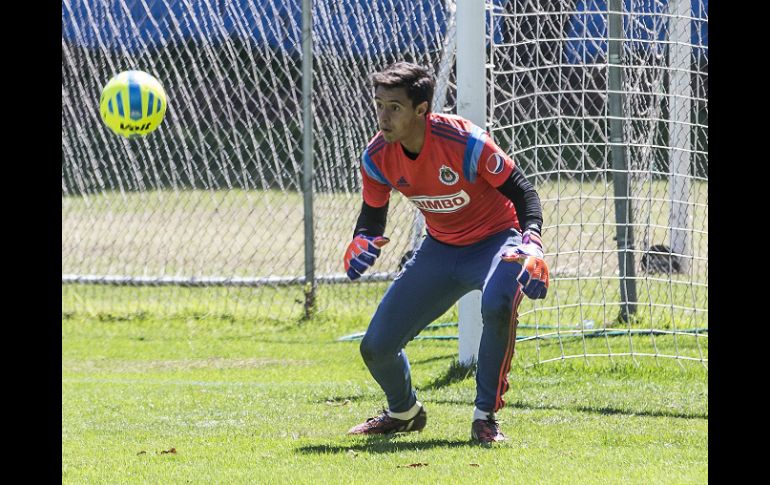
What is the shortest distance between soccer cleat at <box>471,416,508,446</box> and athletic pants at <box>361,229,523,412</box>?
8 centimetres

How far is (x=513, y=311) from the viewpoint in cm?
599

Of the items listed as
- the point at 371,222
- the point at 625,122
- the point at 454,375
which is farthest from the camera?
the point at 625,122

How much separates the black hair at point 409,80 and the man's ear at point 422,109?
2cm

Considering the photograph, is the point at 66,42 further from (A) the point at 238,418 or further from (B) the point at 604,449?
(B) the point at 604,449

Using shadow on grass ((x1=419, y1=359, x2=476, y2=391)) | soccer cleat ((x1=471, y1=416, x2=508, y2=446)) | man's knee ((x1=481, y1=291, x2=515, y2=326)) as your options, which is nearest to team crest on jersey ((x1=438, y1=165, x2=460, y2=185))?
man's knee ((x1=481, y1=291, x2=515, y2=326))

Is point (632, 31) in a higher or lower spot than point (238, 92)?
higher

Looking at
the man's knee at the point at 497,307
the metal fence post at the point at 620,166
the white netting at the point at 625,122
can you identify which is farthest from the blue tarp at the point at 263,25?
the man's knee at the point at 497,307

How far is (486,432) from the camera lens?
236 inches

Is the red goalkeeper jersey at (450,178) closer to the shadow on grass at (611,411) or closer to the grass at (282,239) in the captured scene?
the shadow on grass at (611,411)

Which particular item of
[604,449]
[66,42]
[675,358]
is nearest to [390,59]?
[66,42]

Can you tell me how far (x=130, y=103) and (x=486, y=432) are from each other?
331 cm

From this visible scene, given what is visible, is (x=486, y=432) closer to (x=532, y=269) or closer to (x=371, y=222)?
(x=532, y=269)

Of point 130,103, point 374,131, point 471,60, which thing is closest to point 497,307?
point 471,60

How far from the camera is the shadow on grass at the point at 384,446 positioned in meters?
5.92
